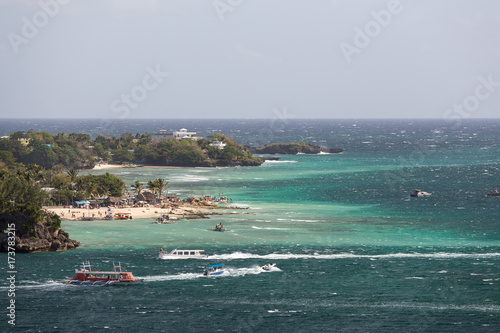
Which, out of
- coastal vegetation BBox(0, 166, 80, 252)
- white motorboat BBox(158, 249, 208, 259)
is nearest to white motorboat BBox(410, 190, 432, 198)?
white motorboat BBox(158, 249, 208, 259)

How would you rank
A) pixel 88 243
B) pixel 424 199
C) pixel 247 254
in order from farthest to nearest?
pixel 424 199
pixel 88 243
pixel 247 254

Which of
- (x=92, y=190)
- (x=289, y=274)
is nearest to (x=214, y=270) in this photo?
(x=289, y=274)

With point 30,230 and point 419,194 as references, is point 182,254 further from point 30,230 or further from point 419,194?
point 419,194

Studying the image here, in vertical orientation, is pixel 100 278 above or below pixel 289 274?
below

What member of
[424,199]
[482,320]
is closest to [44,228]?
[482,320]

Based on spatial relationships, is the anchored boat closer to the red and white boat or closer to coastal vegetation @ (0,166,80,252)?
the red and white boat

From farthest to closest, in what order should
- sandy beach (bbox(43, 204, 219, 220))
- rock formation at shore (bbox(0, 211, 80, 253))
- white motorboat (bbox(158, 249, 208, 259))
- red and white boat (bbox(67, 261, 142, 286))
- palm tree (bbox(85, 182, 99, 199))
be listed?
1. palm tree (bbox(85, 182, 99, 199))
2. sandy beach (bbox(43, 204, 219, 220))
3. rock formation at shore (bbox(0, 211, 80, 253))
4. white motorboat (bbox(158, 249, 208, 259))
5. red and white boat (bbox(67, 261, 142, 286))

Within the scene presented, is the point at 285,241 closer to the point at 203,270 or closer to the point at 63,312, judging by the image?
the point at 203,270
